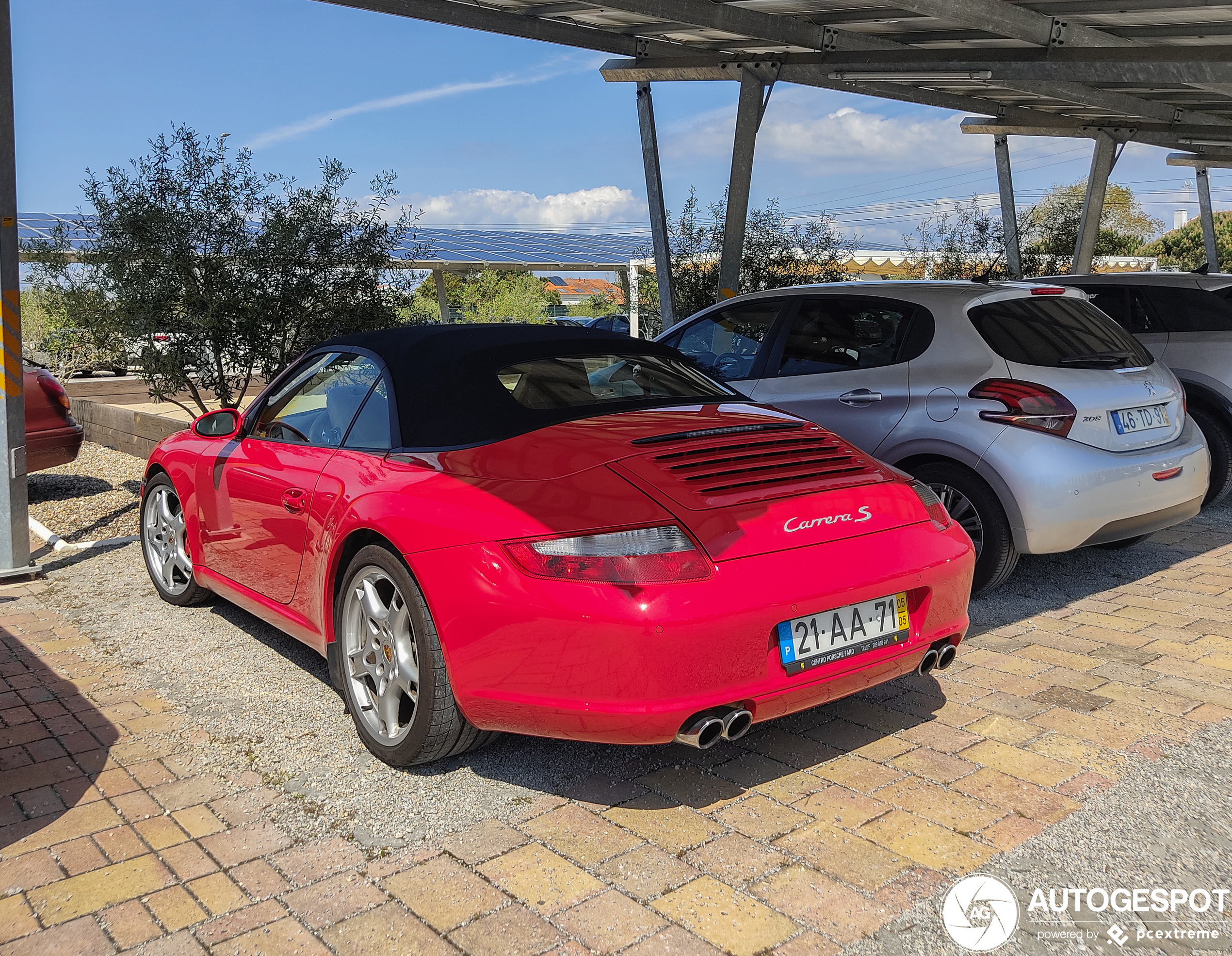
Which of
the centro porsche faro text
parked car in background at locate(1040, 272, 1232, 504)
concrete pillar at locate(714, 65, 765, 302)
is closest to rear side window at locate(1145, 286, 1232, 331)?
parked car in background at locate(1040, 272, 1232, 504)

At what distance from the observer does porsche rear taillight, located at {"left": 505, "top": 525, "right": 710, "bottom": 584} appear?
286cm

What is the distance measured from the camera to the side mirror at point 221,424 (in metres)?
4.69

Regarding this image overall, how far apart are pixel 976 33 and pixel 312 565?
901cm

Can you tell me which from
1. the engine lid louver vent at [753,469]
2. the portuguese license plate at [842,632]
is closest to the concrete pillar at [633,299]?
the engine lid louver vent at [753,469]

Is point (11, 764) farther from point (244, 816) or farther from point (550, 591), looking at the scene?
point (550, 591)

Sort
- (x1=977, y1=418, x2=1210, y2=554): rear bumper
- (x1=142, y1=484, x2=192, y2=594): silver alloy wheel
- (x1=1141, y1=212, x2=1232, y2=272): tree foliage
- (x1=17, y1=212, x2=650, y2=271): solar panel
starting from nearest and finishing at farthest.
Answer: (x1=977, y1=418, x2=1210, y2=554): rear bumper → (x1=142, y1=484, x2=192, y2=594): silver alloy wheel → (x1=17, y1=212, x2=650, y2=271): solar panel → (x1=1141, y1=212, x2=1232, y2=272): tree foliage

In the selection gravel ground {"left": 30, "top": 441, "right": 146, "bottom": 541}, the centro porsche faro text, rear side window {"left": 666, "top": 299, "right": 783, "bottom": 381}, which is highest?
rear side window {"left": 666, "top": 299, "right": 783, "bottom": 381}

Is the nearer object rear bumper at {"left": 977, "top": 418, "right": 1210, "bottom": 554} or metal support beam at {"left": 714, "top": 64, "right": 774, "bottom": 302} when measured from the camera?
rear bumper at {"left": 977, "top": 418, "right": 1210, "bottom": 554}

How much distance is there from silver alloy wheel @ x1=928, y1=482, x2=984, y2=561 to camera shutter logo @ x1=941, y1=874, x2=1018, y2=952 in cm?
262

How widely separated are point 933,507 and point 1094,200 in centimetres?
1561

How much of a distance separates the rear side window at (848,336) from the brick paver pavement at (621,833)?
1849mm

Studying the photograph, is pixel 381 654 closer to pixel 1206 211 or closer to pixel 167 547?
pixel 167 547

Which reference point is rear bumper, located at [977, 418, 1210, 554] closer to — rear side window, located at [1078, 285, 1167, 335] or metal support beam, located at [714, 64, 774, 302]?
rear side window, located at [1078, 285, 1167, 335]

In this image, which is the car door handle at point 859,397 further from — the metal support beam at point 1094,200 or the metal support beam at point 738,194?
the metal support beam at point 1094,200
